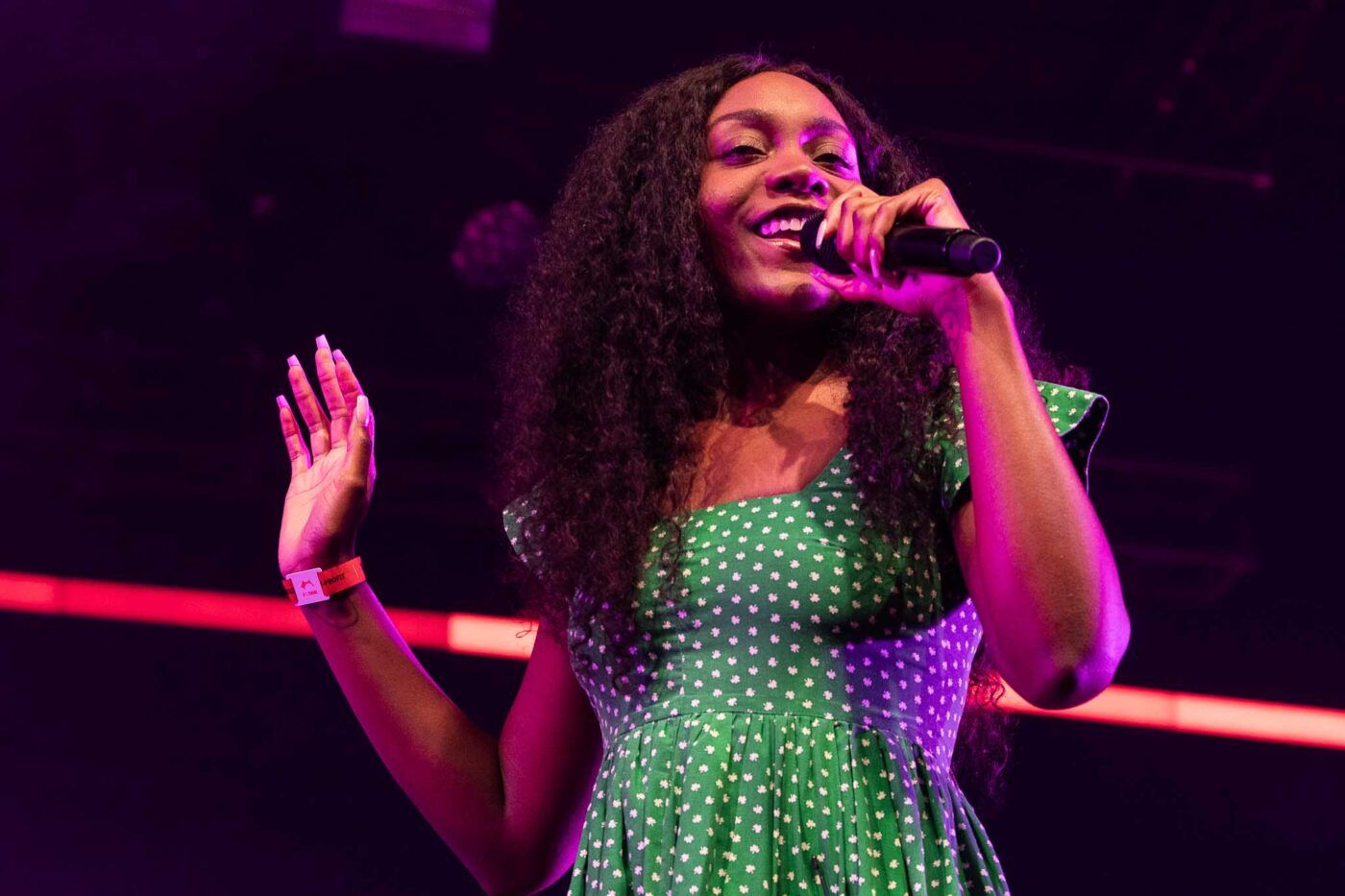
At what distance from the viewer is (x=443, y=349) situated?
3.55 metres

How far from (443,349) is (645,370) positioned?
6.73ft

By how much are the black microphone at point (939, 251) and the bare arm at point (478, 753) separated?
57 cm

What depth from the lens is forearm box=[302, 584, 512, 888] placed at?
1.53m

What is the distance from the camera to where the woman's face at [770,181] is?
151cm

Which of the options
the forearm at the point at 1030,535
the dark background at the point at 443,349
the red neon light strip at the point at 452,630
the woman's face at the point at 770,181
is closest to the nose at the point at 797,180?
the woman's face at the point at 770,181

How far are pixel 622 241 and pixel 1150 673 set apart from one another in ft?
8.12

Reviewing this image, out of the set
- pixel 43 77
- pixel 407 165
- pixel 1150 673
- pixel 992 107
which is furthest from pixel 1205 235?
pixel 43 77

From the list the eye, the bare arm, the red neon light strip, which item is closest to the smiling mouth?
the eye

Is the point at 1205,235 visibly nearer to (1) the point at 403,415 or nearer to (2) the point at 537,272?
(1) the point at 403,415

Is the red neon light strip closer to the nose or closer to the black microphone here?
the nose

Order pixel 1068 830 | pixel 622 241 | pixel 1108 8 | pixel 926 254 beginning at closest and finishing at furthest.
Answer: pixel 926 254
pixel 622 241
pixel 1108 8
pixel 1068 830

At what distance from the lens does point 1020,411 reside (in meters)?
1.17

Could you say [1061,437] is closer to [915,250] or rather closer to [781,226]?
[915,250]

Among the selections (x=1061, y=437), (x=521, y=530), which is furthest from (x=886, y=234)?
(x=521, y=530)
